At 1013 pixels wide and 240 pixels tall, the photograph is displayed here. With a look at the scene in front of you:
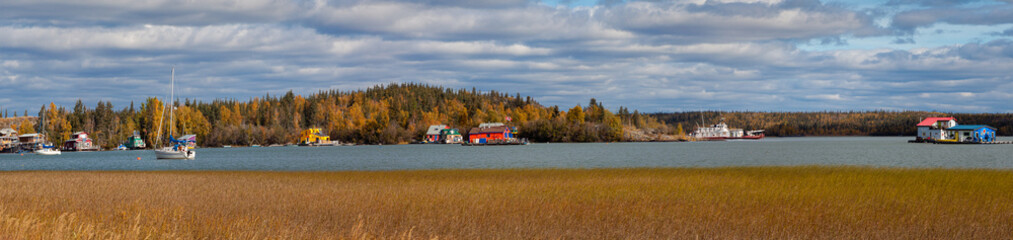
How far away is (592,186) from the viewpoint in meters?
33.0

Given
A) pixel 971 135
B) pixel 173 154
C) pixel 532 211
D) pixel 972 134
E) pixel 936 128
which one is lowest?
pixel 532 211

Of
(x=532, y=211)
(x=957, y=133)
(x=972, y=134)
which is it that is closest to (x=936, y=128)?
(x=957, y=133)

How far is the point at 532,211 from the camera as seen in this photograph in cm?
2236

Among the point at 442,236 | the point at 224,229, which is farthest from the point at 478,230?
the point at 224,229

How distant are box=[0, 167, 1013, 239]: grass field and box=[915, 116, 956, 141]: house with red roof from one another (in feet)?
469

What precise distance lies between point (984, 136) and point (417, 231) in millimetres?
167165

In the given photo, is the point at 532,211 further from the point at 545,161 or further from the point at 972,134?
the point at 972,134

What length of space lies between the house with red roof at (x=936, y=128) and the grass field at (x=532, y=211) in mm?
142927

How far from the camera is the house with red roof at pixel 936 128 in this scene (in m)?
161

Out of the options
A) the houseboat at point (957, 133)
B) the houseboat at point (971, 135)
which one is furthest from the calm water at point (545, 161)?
the houseboat at point (957, 133)

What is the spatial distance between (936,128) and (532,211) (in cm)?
17333

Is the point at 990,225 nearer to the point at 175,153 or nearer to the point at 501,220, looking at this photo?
the point at 501,220

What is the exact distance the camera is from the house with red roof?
16075 cm

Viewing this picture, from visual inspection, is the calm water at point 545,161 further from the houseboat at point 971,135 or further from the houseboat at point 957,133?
the houseboat at point 957,133
